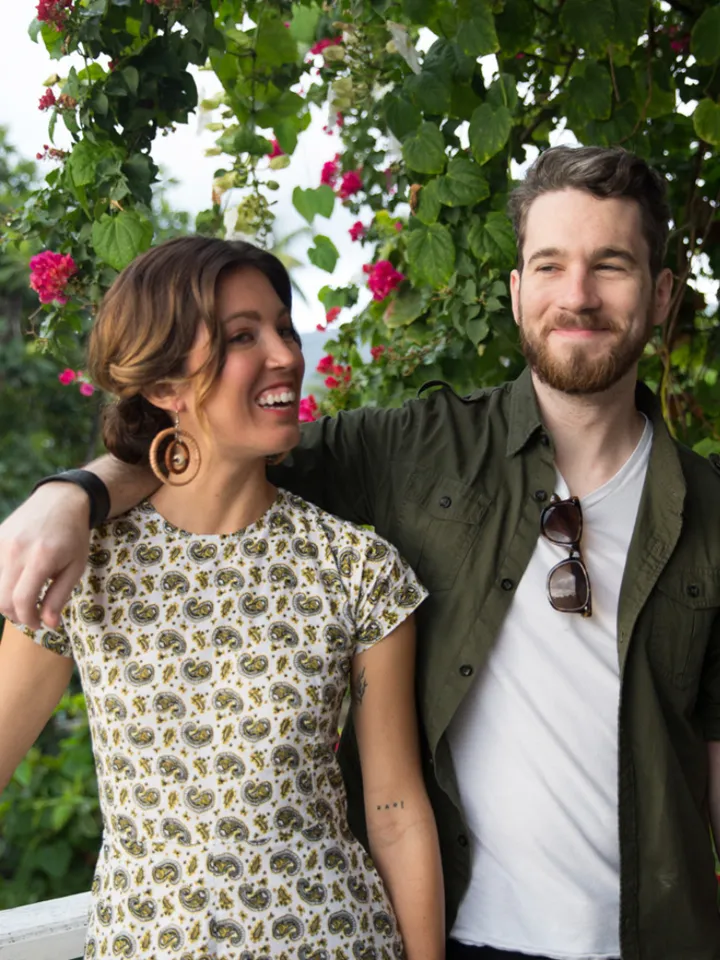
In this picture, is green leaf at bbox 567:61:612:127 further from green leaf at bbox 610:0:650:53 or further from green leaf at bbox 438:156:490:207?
green leaf at bbox 438:156:490:207

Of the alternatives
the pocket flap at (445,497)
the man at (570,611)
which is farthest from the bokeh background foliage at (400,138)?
the pocket flap at (445,497)

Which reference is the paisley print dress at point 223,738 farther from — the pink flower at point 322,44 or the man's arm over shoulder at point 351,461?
the pink flower at point 322,44

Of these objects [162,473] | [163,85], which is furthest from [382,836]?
[163,85]

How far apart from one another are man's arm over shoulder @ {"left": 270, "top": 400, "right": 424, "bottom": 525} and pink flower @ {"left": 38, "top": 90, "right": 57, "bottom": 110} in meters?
0.63

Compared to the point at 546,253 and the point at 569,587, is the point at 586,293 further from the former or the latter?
the point at 569,587

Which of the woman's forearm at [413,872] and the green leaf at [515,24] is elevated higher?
the green leaf at [515,24]

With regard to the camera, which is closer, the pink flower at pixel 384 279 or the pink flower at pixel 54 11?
the pink flower at pixel 54 11

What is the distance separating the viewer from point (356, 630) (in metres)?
1.33

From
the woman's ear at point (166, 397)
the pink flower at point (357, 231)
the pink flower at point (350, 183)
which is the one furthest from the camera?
the pink flower at point (357, 231)

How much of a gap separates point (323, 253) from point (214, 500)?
102 centimetres

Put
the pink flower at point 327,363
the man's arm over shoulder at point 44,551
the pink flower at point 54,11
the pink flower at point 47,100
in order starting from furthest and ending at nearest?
the pink flower at point 327,363 < the pink flower at point 47,100 < the pink flower at point 54,11 < the man's arm over shoulder at point 44,551

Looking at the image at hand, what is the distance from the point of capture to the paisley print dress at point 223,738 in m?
1.21

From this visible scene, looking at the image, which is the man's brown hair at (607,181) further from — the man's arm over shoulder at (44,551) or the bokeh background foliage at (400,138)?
the man's arm over shoulder at (44,551)

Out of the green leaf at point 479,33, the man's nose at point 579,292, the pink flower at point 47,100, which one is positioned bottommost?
the man's nose at point 579,292
